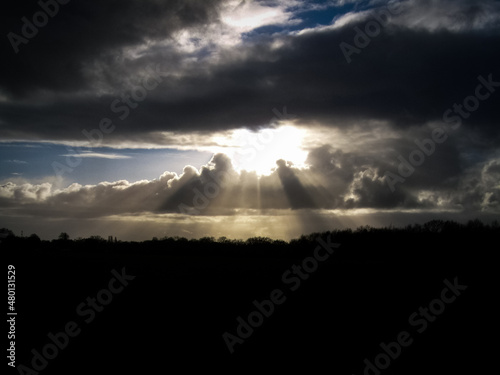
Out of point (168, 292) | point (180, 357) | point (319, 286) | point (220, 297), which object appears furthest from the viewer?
point (319, 286)

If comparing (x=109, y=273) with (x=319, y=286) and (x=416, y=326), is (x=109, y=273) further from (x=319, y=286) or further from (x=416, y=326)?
(x=416, y=326)

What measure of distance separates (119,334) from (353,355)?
8.93 m

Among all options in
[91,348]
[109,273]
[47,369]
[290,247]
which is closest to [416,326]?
[91,348]

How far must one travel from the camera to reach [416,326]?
18.9 m

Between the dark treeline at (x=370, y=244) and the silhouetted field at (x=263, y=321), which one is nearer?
the silhouetted field at (x=263, y=321)

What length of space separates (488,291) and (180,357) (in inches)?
746

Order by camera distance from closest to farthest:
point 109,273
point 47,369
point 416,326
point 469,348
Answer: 1. point 47,369
2. point 469,348
3. point 416,326
4. point 109,273

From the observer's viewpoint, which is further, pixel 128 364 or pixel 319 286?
pixel 319 286

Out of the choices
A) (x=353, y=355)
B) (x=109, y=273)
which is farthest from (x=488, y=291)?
(x=109, y=273)

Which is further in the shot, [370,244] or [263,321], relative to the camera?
[370,244]

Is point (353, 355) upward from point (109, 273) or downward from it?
downward

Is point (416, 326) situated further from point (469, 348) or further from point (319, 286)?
point (319, 286)

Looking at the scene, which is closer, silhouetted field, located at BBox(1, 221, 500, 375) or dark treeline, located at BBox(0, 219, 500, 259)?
silhouetted field, located at BBox(1, 221, 500, 375)

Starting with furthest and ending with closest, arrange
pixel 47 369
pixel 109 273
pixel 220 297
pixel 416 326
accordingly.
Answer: pixel 109 273 < pixel 220 297 < pixel 416 326 < pixel 47 369
